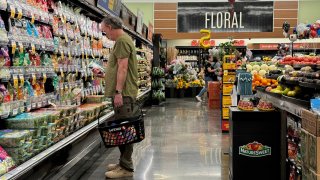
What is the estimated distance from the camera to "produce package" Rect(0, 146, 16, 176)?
3.06 metres

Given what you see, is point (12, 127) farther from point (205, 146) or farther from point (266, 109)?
point (205, 146)

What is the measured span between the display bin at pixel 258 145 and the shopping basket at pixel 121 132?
1.08 meters

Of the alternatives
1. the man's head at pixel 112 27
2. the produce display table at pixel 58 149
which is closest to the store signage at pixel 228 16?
the produce display table at pixel 58 149

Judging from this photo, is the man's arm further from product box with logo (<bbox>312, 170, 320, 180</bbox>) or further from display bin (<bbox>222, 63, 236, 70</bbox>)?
display bin (<bbox>222, 63, 236, 70</bbox>)

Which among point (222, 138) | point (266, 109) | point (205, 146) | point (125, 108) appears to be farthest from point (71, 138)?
point (222, 138)

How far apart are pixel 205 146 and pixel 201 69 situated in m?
14.3

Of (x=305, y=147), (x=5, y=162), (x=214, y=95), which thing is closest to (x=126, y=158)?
(x=5, y=162)

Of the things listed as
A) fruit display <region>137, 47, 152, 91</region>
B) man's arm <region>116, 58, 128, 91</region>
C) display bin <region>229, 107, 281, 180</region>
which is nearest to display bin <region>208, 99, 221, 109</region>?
fruit display <region>137, 47, 152, 91</region>

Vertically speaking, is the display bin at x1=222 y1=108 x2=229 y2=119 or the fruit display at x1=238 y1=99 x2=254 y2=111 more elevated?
the fruit display at x1=238 y1=99 x2=254 y2=111

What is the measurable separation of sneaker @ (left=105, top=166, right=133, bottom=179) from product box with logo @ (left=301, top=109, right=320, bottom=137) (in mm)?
2639

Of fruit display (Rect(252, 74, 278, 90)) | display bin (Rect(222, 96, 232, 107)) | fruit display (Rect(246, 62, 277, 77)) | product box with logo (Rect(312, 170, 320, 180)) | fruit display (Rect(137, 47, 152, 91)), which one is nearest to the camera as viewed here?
product box with logo (Rect(312, 170, 320, 180))

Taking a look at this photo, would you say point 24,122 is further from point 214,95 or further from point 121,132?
point 214,95

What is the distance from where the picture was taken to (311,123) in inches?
102

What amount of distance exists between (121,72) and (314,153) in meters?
2.66
